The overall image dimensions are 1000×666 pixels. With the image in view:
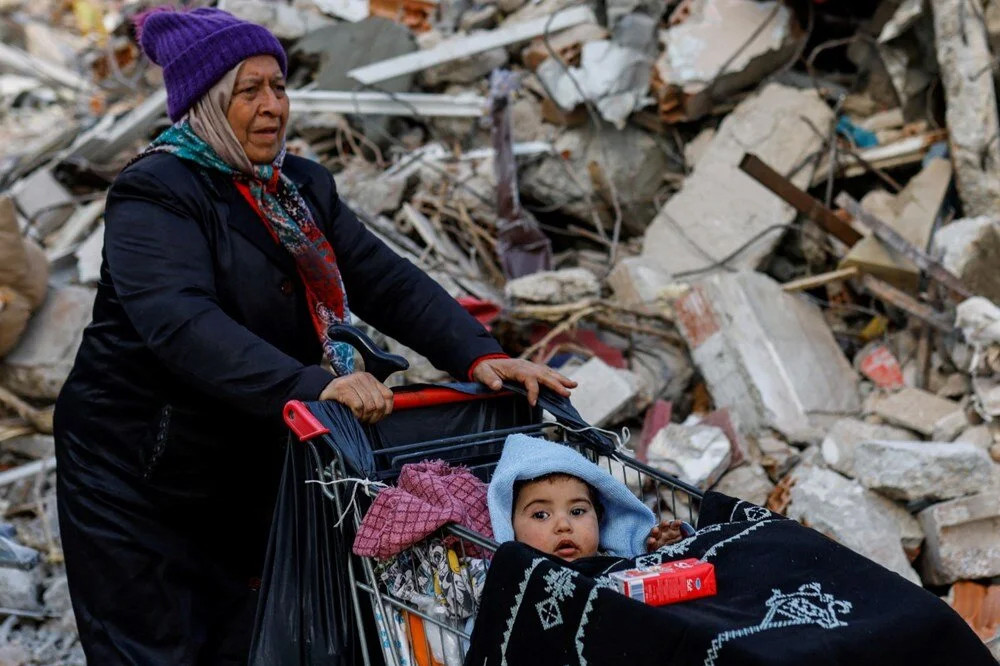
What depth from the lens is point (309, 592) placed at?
275cm

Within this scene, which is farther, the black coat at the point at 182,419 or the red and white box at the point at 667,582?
the black coat at the point at 182,419

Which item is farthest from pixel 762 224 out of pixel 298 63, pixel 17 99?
pixel 17 99

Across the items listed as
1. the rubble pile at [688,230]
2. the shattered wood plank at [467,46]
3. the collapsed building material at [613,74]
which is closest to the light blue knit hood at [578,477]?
the rubble pile at [688,230]

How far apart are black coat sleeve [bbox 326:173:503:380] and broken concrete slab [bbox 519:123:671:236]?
13.7 ft

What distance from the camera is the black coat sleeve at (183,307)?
2.75 meters

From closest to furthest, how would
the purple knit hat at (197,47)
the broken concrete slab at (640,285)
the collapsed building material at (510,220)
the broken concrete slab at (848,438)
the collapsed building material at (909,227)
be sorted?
the purple knit hat at (197,47) → the broken concrete slab at (848,438) → the collapsed building material at (909,227) → the broken concrete slab at (640,285) → the collapsed building material at (510,220)

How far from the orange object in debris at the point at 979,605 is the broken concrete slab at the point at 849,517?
0.17 metres

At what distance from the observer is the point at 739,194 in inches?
270

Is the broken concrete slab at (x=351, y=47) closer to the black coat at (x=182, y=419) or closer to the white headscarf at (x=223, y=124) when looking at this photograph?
the black coat at (x=182, y=419)

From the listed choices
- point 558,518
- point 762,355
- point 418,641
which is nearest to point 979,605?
point 762,355

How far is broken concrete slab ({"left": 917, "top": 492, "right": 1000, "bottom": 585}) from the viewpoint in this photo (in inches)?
178

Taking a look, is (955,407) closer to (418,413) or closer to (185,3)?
(418,413)

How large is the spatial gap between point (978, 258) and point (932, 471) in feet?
4.75

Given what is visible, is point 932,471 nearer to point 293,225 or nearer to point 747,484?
point 747,484
